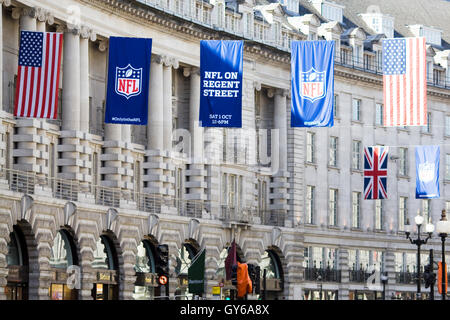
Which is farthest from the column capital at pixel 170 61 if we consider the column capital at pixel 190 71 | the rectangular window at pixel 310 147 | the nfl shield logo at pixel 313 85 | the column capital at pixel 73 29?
the nfl shield logo at pixel 313 85

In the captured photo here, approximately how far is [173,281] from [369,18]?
38.3 m

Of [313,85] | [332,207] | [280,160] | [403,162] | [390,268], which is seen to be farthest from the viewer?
[403,162]

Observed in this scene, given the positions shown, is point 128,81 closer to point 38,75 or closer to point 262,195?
point 38,75

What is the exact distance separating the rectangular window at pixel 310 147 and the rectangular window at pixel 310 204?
1.96 m

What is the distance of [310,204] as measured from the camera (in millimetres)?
81000

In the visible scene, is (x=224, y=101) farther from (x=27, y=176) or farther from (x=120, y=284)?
(x=120, y=284)

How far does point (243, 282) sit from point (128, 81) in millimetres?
9929

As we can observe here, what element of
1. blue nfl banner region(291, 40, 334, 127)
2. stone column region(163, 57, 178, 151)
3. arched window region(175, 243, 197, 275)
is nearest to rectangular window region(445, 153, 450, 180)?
arched window region(175, 243, 197, 275)

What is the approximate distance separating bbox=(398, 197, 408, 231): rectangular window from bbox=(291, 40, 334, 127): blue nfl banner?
135ft

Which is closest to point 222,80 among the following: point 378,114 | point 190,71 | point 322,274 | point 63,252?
point 63,252

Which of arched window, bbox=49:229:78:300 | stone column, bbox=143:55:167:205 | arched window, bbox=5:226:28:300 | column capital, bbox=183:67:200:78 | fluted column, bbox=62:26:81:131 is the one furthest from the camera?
column capital, bbox=183:67:200:78

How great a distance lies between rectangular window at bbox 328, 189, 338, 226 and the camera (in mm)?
82688

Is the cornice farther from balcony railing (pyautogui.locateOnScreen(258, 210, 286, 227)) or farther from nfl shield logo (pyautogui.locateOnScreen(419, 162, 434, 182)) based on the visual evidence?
nfl shield logo (pyautogui.locateOnScreen(419, 162, 434, 182))

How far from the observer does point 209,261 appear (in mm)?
67250
